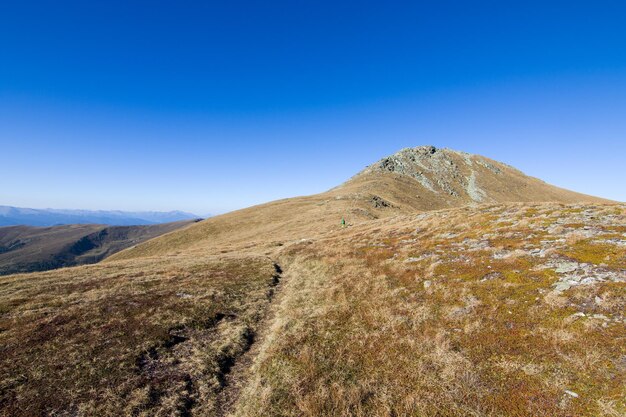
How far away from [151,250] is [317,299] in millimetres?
75087

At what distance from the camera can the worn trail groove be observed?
11352mm

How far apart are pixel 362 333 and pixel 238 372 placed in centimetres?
646

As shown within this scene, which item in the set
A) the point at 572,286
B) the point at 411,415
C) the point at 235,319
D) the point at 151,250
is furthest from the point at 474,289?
the point at 151,250

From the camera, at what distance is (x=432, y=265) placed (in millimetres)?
21219

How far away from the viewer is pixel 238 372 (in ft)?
44.3

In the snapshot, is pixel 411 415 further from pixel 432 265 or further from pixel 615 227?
pixel 615 227

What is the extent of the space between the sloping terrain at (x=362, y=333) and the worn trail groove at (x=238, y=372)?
0.27 ft

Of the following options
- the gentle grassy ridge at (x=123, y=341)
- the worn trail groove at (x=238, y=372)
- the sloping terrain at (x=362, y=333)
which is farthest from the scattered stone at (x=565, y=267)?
the gentle grassy ridge at (x=123, y=341)

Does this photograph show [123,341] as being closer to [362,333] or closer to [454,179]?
[362,333]

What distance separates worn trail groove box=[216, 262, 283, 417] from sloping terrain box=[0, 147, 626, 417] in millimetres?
81

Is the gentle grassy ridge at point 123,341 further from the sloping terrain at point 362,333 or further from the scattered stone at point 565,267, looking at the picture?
the scattered stone at point 565,267

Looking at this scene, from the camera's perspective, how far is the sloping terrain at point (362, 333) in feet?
32.7

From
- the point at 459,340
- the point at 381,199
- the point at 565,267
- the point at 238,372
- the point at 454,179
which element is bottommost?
the point at 238,372

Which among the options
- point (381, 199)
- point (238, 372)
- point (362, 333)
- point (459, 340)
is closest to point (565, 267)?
point (459, 340)
